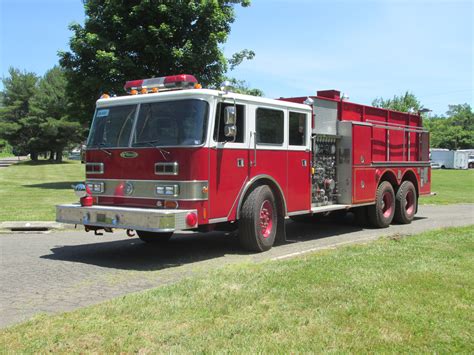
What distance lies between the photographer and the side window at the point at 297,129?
9562mm

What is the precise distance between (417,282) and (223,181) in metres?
3.24

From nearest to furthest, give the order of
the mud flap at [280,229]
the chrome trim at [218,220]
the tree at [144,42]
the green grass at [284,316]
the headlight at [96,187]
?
the green grass at [284,316] → the chrome trim at [218,220] → the headlight at [96,187] → the mud flap at [280,229] → the tree at [144,42]

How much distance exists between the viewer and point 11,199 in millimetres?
18172

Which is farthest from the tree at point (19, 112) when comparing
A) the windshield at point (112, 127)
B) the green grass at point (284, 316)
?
the green grass at point (284, 316)

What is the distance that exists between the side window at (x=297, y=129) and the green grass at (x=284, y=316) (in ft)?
10.8

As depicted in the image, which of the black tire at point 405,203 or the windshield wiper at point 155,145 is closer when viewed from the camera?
the windshield wiper at point 155,145

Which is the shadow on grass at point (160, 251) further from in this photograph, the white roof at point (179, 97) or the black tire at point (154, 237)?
the white roof at point (179, 97)

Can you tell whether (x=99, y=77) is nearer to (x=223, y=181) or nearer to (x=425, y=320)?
(x=223, y=181)

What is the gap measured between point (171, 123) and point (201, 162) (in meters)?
0.77

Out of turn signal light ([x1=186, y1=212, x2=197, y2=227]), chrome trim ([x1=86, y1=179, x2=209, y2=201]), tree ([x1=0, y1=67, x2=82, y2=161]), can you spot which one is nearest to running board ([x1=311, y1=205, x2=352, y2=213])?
chrome trim ([x1=86, y1=179, x2=209, y2=201])

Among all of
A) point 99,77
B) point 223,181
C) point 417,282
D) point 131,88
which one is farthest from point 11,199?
point 417,282

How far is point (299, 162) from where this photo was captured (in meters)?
9.70

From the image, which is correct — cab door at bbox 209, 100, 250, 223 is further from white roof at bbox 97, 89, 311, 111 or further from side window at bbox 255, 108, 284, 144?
side window at bbox 255, 108, 284, 144

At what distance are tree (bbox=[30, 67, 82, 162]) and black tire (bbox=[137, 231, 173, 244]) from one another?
45.1m
